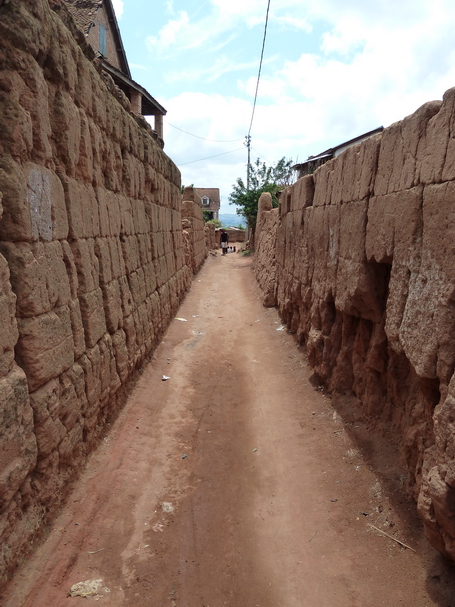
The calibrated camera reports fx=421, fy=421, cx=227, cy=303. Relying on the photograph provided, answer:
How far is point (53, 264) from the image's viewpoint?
3291 mm

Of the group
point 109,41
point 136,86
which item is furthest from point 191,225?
point 109,41

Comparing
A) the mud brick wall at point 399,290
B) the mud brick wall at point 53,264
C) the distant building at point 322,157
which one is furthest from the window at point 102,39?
the mud brick wall at point 399,290

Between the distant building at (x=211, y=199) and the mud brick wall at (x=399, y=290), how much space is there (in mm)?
42104

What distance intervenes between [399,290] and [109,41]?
15581 millimetres

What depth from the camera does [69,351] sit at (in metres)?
3.52

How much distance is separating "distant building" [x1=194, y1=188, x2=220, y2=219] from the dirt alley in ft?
140

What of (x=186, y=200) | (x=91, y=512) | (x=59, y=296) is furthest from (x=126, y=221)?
(x=186, y=200)

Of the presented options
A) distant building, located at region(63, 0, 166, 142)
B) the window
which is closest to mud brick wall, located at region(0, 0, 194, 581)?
distant building, located at region(63, 0, 166, 142)

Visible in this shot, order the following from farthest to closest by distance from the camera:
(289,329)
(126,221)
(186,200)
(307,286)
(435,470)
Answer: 1. (186,200)
2. (289,329)
3. (307,286)
4. (126,221)
5. (435,470)

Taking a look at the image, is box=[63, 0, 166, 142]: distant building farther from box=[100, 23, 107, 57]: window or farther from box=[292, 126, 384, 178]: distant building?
box=[292, 126, 384, 178]: distant building

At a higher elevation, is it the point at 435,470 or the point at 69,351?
the point at 69,351

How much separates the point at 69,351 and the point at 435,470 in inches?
112

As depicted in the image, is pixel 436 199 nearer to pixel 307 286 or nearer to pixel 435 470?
pixel 435 470

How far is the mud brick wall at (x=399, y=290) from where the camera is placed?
105 inches
